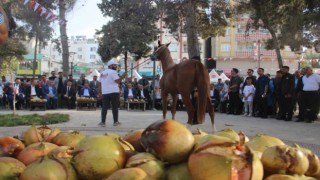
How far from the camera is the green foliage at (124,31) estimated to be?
3028cm

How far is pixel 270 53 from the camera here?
65750 millimetres

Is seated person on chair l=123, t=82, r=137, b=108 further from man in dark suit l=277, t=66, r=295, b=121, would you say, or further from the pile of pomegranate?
the pile of pomegranate

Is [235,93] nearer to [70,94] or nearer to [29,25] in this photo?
[70,94]

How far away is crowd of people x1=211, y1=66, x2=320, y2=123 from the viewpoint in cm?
1461

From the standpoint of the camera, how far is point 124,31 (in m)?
32.2

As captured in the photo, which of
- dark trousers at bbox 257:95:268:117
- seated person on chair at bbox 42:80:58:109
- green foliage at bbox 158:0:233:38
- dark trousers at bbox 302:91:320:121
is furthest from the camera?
green foliage at bbox 158:0:233:38

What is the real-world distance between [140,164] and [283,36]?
27968mm

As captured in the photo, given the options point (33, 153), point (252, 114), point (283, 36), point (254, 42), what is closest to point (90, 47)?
point (254, 42)

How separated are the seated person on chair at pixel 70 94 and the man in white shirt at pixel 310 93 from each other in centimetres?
1267

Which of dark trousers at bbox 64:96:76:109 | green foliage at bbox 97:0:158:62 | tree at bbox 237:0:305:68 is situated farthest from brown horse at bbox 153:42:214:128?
green foliage at bbox 97:0:158:62

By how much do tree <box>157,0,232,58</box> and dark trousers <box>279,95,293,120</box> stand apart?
6.19 m

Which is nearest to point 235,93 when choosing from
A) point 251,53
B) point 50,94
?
point 50,94

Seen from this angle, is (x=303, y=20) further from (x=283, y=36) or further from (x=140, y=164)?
(x=140, y=164)

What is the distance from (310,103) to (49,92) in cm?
1333
